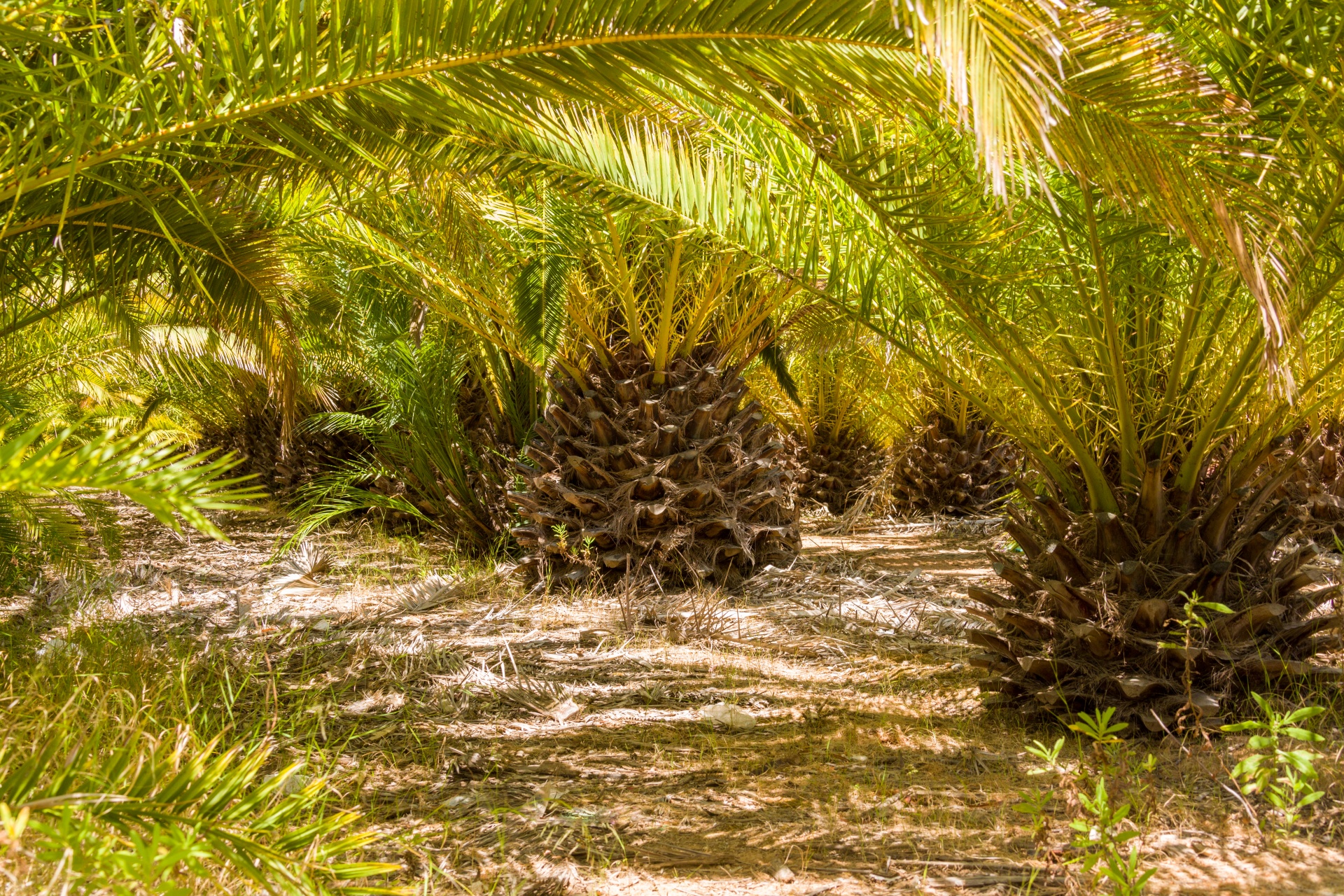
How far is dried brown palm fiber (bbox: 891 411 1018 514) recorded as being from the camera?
915cm

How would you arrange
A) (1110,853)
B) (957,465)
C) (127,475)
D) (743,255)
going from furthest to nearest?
(957,465) < (743,255) < (1110,853) < (127,475)

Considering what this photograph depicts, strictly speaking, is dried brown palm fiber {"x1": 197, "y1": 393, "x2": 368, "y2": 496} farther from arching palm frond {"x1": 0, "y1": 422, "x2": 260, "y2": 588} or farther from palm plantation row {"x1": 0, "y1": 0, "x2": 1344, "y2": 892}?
arching palm frond {"x1": 0, "y1": 422, "x2": 260, "y2": 588}

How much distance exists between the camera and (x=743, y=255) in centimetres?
424

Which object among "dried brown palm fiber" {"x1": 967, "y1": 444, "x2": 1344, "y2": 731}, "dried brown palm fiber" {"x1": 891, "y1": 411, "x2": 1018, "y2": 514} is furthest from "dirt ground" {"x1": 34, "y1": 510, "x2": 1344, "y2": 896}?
"dried brown palm fiber" {"x1": 891, "y1": 411, "x2": 1018, "y2": 514}

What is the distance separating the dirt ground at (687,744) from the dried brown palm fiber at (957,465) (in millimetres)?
3354

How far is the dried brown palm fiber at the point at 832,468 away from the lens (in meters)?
9.98

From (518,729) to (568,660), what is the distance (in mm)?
753

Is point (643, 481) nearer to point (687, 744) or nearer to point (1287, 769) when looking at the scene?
point (687, 744)

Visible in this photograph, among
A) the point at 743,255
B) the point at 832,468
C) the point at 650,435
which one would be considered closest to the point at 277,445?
the point at 832,468

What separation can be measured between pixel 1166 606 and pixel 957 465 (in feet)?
20.0

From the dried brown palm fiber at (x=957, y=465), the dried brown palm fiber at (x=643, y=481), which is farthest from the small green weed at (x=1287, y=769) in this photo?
the dried brown palm fiber at (x=957, y=465)

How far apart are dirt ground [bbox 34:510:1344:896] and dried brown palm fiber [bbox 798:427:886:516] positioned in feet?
13.1

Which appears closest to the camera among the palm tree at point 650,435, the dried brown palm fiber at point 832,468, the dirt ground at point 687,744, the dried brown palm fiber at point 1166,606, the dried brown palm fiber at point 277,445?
the dirt ground at point 687,744

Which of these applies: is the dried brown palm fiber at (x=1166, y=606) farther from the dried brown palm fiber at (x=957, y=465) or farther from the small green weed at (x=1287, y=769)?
the dried brown palm fiber at (x=957, y=465)
